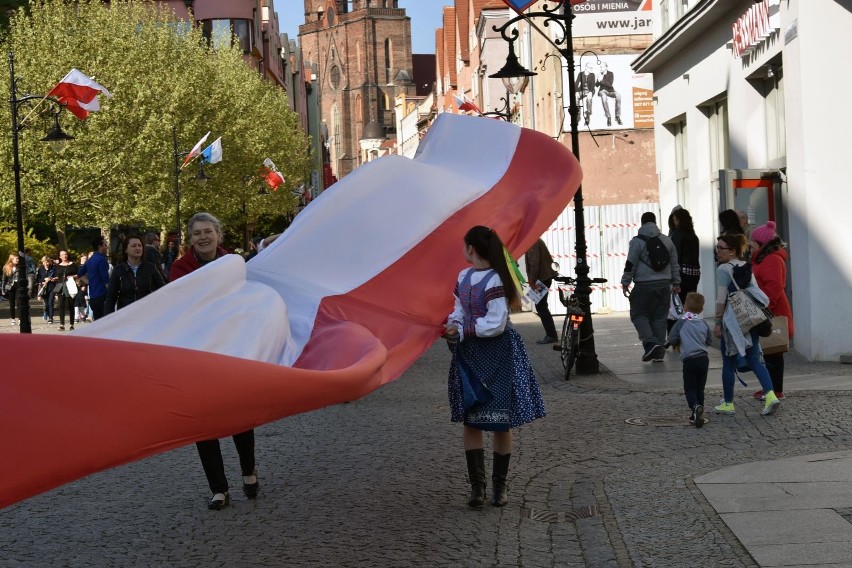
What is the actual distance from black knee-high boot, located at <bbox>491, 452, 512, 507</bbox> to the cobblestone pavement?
15 centimetres

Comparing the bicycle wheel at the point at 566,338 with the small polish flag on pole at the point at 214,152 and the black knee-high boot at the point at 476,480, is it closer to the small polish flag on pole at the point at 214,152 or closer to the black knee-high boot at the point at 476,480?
the black knee-high boot at the point at 476,480

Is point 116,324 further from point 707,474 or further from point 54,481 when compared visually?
point 707,474

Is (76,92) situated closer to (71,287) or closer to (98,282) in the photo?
(71,287)

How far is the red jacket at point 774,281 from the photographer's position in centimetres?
1236

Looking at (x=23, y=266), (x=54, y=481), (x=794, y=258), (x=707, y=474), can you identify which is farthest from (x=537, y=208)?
(x=23, y=266)

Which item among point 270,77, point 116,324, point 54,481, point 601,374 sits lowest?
point 601,374

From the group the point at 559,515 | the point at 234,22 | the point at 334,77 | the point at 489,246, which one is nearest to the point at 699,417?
the point at 559,515

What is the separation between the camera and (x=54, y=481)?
16.1 ft

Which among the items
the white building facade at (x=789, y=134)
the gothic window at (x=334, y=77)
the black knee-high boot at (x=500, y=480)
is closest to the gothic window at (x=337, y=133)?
the gothic window at (x=334, y=77)

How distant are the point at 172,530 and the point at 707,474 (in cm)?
344

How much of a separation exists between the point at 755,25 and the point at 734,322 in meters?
7.77

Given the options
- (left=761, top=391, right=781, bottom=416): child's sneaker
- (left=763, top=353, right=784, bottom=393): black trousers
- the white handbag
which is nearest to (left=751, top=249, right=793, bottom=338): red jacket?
(left=763, top=353, right=784, bottom=393): black trousers

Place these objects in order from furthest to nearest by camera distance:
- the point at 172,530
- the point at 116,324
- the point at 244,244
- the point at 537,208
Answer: the point at 244,244, the point at 537,208, the point at 172,530, the point at 116,324

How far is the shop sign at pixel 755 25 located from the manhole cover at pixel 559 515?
10613mm
